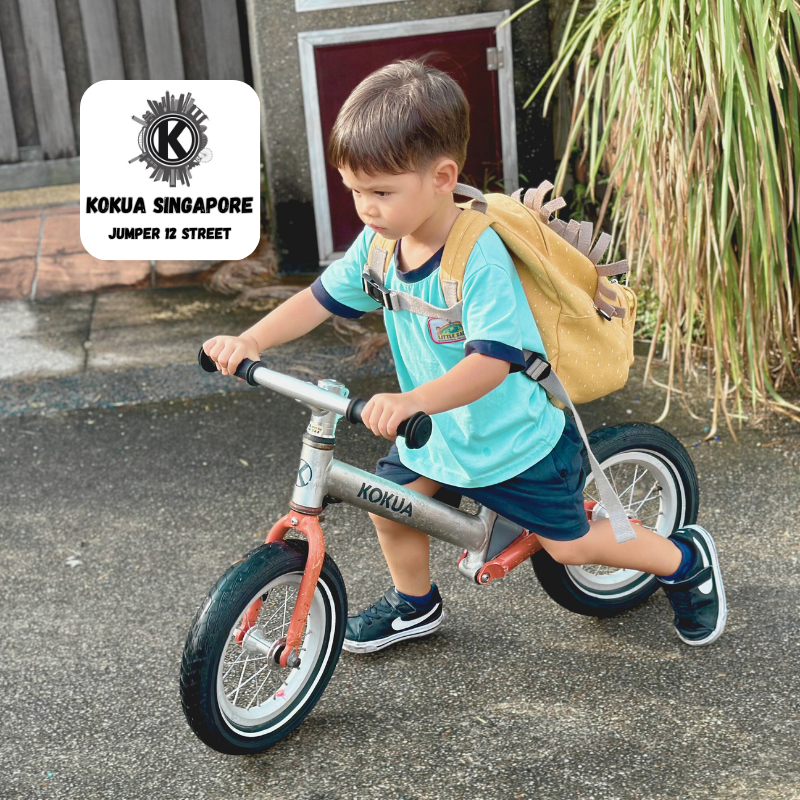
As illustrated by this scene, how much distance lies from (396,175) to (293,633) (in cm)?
94

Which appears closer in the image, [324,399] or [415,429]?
[415,429]

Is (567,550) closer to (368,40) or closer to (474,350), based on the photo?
(474,350)

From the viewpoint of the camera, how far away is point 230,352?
6.68 feet

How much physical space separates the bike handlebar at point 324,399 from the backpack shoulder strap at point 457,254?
0.92 feet

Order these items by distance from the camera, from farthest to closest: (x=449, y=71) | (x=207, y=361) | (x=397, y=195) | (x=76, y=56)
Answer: (x=76, y=56), (x=449, y=71), (x=207, y=361), (x=397, y=195)

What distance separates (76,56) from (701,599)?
17.5 ft

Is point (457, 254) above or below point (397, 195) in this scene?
below

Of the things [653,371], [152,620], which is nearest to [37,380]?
[152,620]

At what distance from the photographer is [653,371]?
156 inches

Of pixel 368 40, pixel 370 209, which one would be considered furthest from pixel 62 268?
pixel 370 209

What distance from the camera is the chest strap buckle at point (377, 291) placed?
2.02 meters

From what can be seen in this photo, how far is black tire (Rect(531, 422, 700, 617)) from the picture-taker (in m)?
2.45

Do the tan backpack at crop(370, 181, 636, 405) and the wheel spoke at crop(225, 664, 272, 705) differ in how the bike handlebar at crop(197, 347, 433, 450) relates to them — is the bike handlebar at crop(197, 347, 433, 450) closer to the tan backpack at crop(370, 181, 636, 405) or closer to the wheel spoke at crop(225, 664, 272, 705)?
the tan backpack at crop(370, 181, 636, 405)

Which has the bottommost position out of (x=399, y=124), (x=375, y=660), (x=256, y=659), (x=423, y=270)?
(x=375, y=660)
